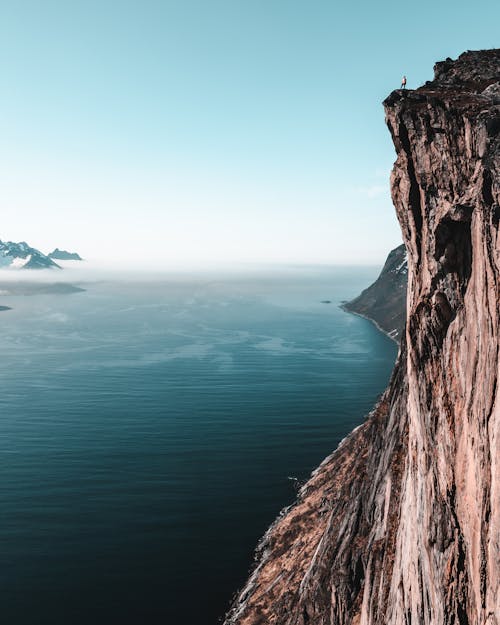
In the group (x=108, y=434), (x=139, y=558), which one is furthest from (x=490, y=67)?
(x=108, y=434)

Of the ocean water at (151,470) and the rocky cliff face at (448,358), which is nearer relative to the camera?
the rocky cliff face at (448,358)

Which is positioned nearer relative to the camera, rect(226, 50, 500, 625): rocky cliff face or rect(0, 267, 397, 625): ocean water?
rect(226, 50, 500, 625): rocky cliff face

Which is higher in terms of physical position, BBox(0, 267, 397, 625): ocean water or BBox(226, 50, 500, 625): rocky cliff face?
BBox(226, 50, 500, 625): rocky cliff face

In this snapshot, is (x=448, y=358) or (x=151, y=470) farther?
(x=151, y=470)

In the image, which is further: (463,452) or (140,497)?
(140,497)

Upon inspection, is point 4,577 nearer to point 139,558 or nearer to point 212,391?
point 139,558
